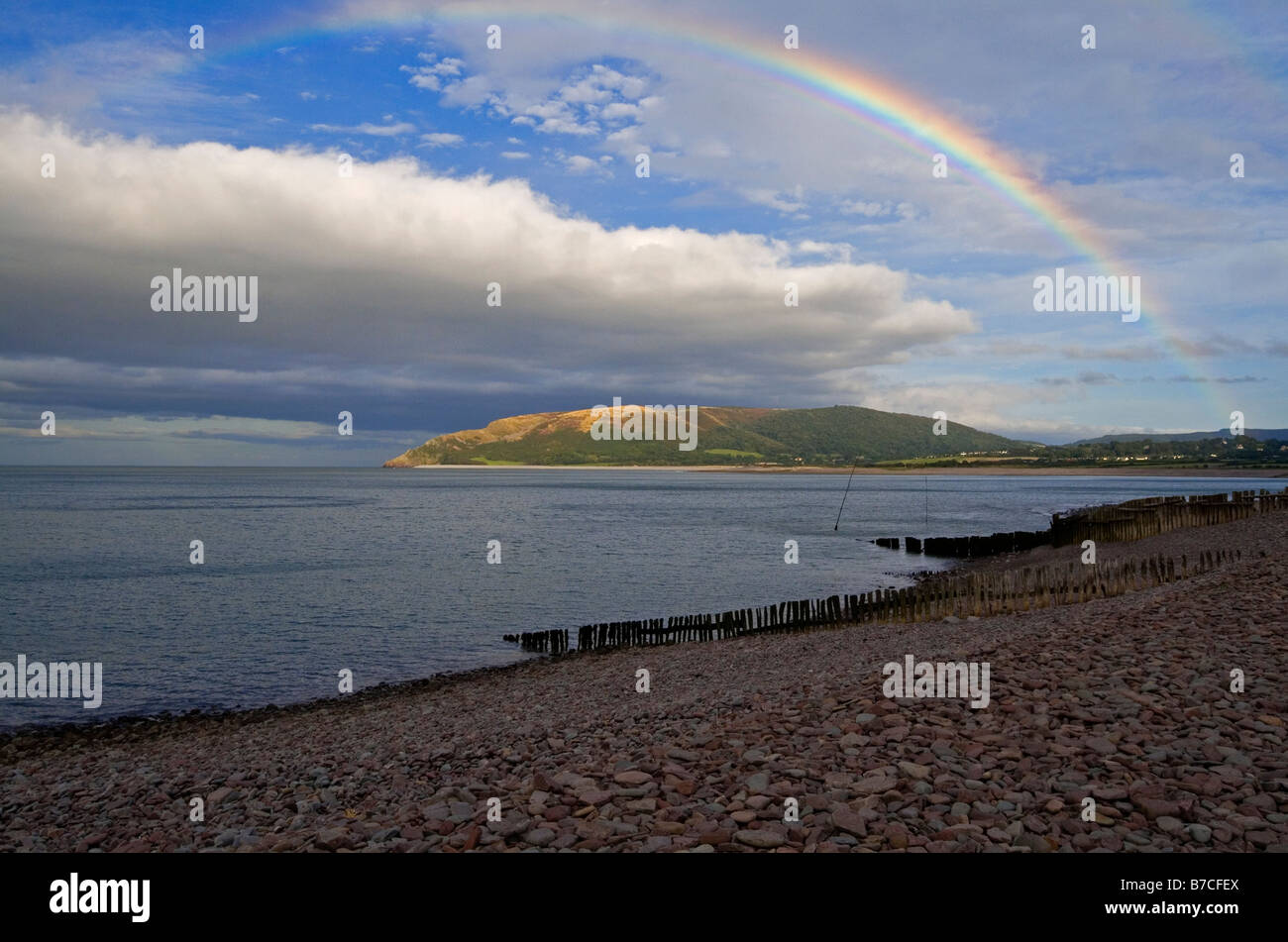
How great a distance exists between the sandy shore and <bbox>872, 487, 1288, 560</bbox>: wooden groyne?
30.9 meters

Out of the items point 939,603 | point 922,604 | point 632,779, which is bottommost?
point 922,604

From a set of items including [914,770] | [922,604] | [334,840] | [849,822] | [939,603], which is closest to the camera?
[849,822]

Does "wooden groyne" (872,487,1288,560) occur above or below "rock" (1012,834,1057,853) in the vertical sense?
below

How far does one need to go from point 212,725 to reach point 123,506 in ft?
327

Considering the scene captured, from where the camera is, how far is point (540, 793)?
7.38m

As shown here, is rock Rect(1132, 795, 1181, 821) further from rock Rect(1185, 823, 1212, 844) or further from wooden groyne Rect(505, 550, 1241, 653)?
wooden groyne Rect(505, 550, 1241, 653)

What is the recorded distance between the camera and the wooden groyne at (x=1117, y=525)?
143ft

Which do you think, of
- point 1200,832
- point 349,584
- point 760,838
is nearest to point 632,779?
point 760,838

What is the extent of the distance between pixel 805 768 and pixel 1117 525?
4336 cm

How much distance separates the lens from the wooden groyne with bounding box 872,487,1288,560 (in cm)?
4347

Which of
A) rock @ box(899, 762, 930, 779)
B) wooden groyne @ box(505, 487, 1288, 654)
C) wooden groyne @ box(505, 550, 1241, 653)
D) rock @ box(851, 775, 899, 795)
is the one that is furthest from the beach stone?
wooden groyne @ box(505, 487, 1288, 654)

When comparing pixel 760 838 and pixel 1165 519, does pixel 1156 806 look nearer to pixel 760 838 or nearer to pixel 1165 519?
pixel 760 838

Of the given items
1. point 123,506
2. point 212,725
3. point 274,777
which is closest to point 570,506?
point 123,506

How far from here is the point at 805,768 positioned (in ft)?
24.9
